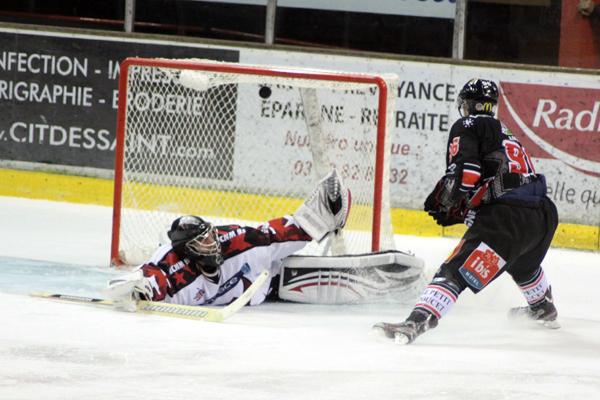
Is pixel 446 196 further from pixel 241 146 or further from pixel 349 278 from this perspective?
pixel 241 146

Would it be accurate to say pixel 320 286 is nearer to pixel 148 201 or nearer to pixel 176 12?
pixel 148 201

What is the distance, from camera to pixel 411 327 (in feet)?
14.8

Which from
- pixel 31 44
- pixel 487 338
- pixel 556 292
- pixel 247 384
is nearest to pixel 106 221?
pixel 31 44

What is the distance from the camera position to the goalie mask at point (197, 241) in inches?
197

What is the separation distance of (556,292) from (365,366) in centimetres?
220

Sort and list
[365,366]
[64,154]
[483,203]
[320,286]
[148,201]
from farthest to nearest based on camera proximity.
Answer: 1. [64,154]
2. [148,201]
3. [320,286]
4. [483,203]
5. [365,366]

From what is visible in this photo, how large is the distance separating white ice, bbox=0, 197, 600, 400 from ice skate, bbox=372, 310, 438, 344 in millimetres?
35

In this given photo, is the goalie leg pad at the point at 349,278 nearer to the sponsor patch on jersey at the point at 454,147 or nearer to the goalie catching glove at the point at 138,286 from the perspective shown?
the goalie catching glove at the point at 138,286

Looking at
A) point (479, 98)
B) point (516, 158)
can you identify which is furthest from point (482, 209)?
point (479, 98)

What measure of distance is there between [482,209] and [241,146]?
3511 mm

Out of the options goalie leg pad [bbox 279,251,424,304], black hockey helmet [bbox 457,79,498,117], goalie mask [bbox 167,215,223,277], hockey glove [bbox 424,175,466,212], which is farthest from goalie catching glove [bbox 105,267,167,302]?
black hockey helmet [bbox 457,79,498,117]

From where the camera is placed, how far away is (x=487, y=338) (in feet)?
15.9

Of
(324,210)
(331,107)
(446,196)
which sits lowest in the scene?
(324,210)

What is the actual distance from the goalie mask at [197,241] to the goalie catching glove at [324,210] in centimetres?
46
